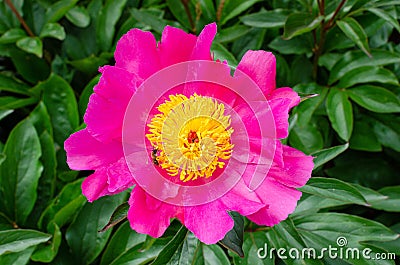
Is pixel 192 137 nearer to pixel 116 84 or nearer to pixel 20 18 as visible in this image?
pixel 116 84

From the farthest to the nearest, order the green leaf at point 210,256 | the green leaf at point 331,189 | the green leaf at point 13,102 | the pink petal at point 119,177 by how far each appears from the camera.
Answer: the green leaf at point 13,102 < the green leaf at point 210,256 < the green leaf at point 331,189 < the pink petal at point 119,177

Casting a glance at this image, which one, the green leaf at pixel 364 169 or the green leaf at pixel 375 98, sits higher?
the green leaf at pixel 375 98

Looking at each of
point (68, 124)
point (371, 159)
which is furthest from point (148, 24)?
point (371, 159)

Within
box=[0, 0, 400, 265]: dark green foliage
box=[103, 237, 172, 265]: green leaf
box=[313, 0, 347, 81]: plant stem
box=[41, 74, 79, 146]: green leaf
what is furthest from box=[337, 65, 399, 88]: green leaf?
box=[41, 74, 79, 146]: green leaf

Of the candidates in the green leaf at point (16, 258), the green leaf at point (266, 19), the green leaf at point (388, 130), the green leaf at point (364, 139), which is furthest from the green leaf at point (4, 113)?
the green leaf at point (388, 130)

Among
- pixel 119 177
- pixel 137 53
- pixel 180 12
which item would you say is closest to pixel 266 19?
pixel 180 12

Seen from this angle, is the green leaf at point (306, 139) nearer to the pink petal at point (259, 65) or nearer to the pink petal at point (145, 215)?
the pink petal at point (259, 65)
